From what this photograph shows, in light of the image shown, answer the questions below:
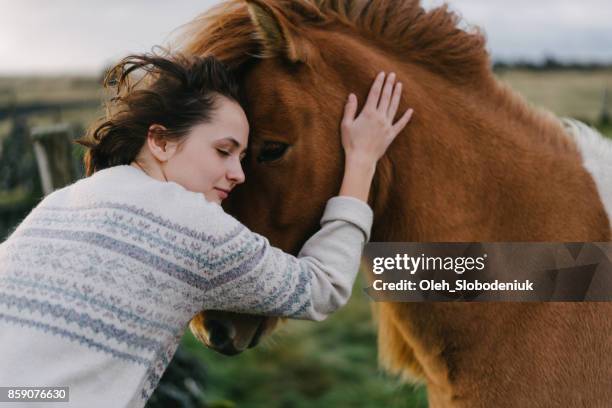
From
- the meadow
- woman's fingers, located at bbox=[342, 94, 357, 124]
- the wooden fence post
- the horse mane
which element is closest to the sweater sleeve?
woman's fingers, located at bbox=[342, 94, 357, 124]

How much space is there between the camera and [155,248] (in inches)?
66.1

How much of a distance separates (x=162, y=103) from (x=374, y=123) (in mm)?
671

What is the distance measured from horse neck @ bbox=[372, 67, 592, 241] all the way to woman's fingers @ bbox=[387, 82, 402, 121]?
0.05m

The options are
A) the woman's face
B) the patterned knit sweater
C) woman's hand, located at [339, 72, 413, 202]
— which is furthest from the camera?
woman's hand, located at [339, 72, 413, 202]

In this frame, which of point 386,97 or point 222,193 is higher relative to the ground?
point 386,97

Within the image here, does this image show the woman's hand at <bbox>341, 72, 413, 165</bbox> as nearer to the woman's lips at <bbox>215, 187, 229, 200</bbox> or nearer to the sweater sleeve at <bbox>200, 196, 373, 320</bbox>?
the sweater sleeve at <bbox>200, 196, 373, 320</bbox>

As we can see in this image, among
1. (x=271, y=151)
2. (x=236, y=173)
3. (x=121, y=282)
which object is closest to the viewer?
(x=121, y=282)

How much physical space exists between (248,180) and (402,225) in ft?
1.78

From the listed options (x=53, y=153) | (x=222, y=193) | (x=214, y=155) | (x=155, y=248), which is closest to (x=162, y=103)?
(x=214, y=155)

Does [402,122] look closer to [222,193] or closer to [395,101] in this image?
[395,101]

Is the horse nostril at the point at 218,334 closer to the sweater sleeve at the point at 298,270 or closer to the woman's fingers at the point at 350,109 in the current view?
the sweater sleeve at the point at 298,270

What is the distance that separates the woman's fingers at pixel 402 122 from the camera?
2.05 meters

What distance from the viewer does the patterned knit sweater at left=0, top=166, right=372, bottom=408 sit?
1.62 m

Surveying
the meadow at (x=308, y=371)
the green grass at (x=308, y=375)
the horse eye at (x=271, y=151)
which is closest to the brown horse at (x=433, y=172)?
the horse eye at (x=271, y=151)
